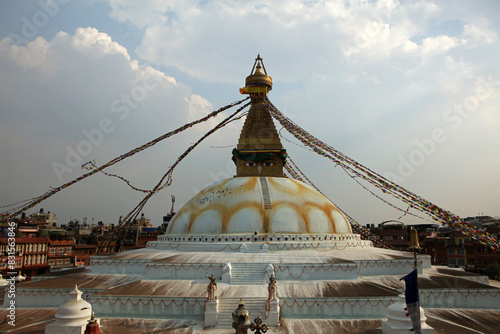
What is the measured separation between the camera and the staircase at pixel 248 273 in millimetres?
13414

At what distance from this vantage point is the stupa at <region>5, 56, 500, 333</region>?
38.4 feet

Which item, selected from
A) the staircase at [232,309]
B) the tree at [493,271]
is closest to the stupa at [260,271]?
the staircase at [232,309]

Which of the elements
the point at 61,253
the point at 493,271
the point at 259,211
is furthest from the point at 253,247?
the point at 61,253

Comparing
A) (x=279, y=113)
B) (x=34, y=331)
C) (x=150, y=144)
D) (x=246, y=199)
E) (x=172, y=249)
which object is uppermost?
(x=279, y=113)

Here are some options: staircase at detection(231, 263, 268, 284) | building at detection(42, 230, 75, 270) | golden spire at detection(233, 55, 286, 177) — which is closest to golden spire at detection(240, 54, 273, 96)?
golden spire at detection(233, 55, 286, 177)

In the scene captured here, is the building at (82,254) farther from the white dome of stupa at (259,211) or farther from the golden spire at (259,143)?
the golden spire at (259,143)

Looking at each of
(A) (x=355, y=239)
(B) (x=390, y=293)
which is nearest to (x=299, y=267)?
(B) (x=390, y=293)

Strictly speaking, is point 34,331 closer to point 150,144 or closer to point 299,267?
point 299,267

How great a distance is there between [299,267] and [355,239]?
5976 millimetres

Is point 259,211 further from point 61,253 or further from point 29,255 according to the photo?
point 61,253

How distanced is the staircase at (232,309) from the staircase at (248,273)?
1.58 metres

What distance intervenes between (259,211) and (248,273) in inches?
164

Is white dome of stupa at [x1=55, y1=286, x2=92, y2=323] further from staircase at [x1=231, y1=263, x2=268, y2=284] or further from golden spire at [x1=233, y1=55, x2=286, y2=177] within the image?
golden spire at [x1=233, y1=55, x2=286, y2=177]

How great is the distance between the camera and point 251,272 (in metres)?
13.8
